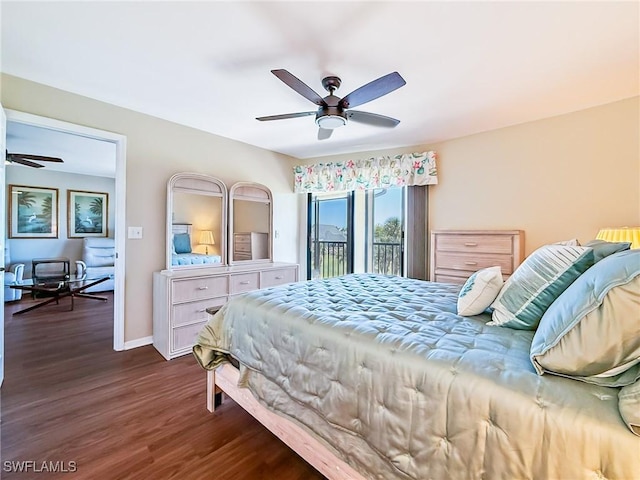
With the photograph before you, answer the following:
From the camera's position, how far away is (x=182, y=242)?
3.28 metres

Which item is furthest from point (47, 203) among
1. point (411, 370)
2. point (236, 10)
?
point (411, 370)

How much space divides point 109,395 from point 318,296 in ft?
5.70

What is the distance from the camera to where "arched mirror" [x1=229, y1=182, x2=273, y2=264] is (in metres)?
3.72

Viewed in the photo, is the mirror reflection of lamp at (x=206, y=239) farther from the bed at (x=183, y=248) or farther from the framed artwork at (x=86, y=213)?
the framed artwork at (x=86, y=213)

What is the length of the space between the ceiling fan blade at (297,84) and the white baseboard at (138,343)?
288 centimetres

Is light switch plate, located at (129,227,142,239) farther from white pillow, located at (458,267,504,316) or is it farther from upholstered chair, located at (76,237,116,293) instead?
upholstered chair, located at (76,237,116,293)

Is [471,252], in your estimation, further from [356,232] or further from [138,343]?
[138,343]

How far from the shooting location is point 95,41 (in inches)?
72.9

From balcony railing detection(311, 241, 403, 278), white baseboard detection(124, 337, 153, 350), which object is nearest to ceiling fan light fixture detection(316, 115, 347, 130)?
balcony railing detection(311, 241, 403, 278)

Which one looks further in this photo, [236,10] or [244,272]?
[244,272]

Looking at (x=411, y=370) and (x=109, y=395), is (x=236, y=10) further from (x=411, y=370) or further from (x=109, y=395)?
(x=109, y=395)

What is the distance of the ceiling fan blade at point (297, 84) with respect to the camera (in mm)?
1685

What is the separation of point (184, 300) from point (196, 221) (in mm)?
996

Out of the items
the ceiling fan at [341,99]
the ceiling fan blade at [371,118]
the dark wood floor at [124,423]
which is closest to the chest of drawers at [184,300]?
the dark wood floor at [124,423]
